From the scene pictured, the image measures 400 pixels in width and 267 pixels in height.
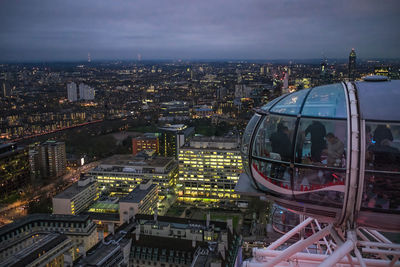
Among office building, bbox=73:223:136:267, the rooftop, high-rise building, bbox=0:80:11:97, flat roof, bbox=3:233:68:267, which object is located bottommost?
flat roof, bbox=3:233:68:267

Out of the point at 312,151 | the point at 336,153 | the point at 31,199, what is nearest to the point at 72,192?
the point at 31,199

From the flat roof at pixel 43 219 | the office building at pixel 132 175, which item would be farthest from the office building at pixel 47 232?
the office building at pixel 132 175

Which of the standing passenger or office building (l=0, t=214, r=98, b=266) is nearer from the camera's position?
the standing passenger

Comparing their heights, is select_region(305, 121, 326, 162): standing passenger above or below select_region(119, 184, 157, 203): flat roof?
above

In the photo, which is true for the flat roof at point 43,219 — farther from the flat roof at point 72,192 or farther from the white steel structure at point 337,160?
the white steel structure at point 337,160

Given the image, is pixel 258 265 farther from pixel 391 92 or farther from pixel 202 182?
pixel 202 182

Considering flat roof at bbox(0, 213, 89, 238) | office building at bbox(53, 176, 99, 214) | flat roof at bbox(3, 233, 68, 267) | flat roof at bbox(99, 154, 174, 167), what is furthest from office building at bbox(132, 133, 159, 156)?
flat roof at bbox(3, 233, 68, 267)

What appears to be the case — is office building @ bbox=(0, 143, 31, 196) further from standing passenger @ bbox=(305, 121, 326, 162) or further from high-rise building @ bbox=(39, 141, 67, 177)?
standing passenger @ bbox=(305, 121, 326, 162)
